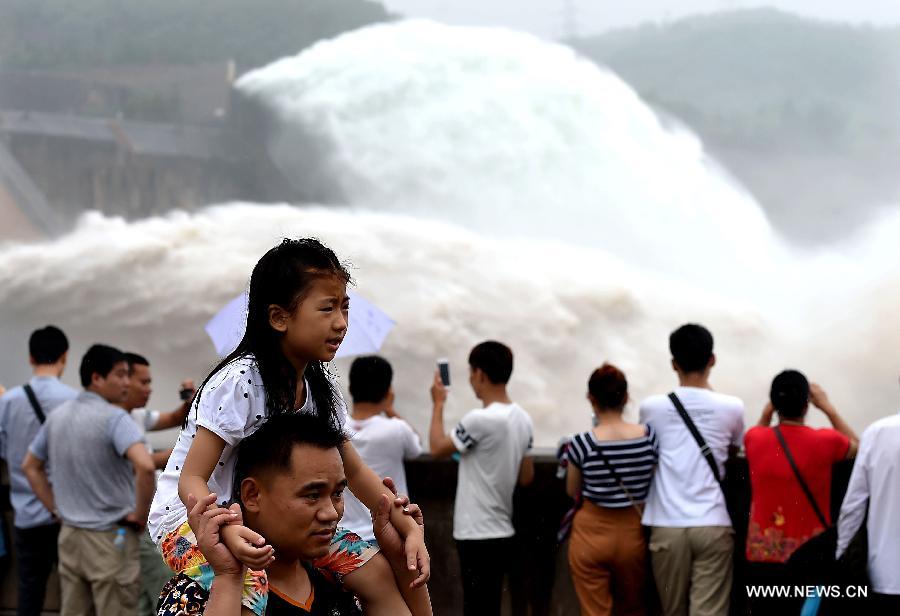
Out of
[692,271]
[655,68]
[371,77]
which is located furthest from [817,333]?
[371,77]

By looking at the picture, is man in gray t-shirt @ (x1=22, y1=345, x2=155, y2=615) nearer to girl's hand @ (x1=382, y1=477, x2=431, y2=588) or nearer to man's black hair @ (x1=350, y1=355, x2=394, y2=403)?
man's black hair @ (x1=350, y1=355, x2=394, y2=403)

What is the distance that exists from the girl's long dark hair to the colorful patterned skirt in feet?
0.87

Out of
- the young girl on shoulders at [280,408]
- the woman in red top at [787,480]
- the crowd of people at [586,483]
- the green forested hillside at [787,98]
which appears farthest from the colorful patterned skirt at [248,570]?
the green forested hillside at [787,98]

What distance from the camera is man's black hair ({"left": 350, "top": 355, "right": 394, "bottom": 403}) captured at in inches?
172

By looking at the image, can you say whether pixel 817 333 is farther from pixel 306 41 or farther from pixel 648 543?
pixel 648 543

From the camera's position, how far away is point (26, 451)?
5133mm

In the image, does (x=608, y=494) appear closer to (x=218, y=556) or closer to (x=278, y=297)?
(x=278, y=297)

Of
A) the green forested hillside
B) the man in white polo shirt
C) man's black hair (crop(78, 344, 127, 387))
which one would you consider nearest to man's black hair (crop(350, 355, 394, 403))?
man's black hair (crop(78, 344, 127, 387))

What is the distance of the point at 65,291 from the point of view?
13.8m

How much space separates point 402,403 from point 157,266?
3.65 meters

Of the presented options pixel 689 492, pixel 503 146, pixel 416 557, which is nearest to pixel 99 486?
pixel 689 492

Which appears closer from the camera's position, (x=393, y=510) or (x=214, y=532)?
(x=214, y=532)

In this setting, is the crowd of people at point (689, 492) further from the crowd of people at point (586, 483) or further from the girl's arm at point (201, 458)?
the girl's arm at point (201, 458)

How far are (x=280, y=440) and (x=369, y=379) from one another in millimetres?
2503
